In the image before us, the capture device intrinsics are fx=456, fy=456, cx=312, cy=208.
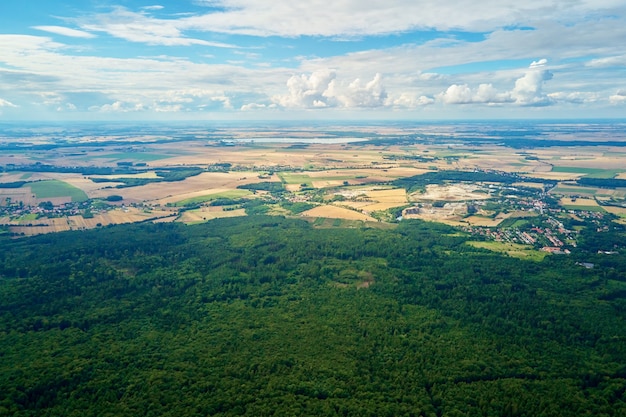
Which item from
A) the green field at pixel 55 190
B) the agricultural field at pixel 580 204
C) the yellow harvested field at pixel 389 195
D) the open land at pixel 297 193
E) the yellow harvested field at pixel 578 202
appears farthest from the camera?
the green field at pixel 55 190

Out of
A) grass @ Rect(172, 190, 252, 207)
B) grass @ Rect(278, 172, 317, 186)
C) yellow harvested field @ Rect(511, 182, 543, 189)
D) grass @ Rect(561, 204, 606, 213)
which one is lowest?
grass @ Rect(561, 204, 606, 213)

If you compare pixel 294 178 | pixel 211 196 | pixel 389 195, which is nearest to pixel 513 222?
pixel 389 195

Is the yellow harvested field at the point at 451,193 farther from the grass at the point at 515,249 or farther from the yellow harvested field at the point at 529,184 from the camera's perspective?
the grass at the point at 515,249

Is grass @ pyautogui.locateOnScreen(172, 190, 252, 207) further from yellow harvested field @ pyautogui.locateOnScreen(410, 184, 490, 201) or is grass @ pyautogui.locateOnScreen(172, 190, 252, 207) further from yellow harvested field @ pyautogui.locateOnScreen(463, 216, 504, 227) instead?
yellow harvested field @ pyautogui.locateOnScreen(463, 216, 504, 227)

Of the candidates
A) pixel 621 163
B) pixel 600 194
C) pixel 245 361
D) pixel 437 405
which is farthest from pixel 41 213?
pixel 621 163

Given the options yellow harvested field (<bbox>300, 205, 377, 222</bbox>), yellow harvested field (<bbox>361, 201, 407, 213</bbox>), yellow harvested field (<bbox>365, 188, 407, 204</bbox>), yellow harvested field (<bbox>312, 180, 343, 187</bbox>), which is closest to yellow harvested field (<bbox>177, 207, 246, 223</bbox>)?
yellow harvested field (<bbox>300, 205, 377, 222</bbox>)

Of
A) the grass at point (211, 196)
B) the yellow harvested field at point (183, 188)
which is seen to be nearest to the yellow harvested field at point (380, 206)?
the grass at point (211, 196)

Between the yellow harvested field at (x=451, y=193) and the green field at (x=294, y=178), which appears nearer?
the yellow harvested field at (x=451, y=193)
